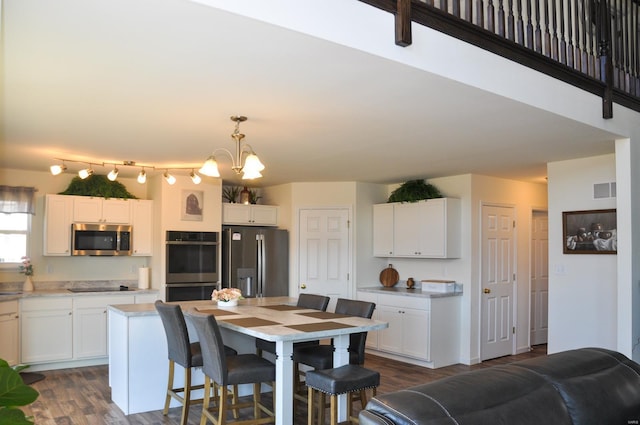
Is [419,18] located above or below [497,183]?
above

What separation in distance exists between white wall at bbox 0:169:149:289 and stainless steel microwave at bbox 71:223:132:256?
38 cm

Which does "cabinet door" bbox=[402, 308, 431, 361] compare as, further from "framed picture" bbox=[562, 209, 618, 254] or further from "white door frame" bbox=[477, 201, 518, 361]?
"framed picture" bbox=[562, 209, 618, 254]

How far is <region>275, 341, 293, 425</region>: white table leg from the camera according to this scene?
3.40m

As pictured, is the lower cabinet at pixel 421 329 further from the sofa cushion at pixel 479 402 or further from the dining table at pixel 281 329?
the sofa cushion at pixel 479 402

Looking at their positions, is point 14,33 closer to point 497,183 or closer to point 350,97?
point 350,97

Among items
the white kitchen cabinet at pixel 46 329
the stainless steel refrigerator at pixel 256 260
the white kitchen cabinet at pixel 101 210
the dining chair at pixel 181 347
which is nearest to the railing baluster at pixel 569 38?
the dining chair at pixel 181 347

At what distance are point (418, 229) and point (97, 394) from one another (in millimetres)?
4046

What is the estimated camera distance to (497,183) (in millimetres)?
6742

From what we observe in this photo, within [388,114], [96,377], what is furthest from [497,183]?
[96,377]

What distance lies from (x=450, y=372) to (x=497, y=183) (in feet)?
8.02

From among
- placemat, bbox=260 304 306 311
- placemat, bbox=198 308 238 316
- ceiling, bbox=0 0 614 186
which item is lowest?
placemat, bbox=260 304 306 311

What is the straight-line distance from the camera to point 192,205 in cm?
684

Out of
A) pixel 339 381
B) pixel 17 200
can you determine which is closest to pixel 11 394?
pixel 339 381

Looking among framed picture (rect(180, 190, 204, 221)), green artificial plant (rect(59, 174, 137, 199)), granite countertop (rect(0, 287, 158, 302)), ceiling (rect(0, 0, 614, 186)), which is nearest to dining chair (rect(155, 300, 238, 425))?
ceiling (rect(0, 0, 614, 186))
